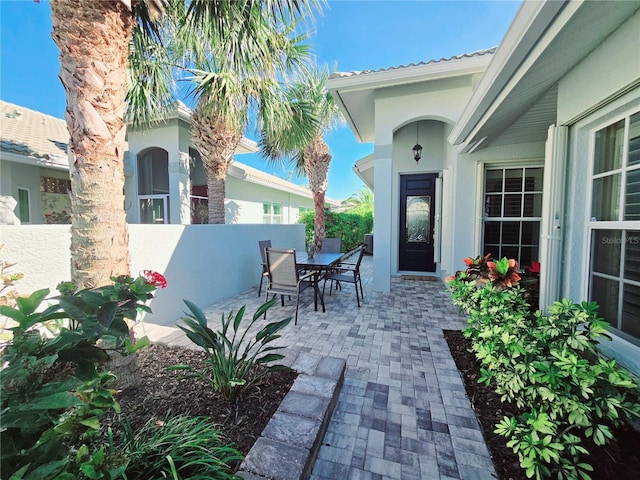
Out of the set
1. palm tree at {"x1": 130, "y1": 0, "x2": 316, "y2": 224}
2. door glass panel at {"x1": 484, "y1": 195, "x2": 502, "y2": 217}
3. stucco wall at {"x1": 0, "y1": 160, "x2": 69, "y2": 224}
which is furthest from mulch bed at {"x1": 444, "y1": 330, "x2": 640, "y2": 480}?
stucco wall at {"x1": 0, "y1": 160, "x2": 69, "y2": 224}

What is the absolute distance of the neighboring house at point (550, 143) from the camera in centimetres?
194

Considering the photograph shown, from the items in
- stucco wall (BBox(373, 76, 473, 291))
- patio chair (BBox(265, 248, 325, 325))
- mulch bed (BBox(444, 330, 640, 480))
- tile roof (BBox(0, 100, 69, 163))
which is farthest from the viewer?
tile roof (BBox(0, 100, 69, 163))

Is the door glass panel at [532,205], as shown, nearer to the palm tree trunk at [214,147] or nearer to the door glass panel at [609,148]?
the door glass panel at [609,148]

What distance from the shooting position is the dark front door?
23.8ft

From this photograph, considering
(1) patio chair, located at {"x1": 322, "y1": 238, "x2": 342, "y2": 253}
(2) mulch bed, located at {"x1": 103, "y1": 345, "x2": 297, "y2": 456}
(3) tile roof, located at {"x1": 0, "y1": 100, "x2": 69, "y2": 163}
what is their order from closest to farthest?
(2) mulch bed, located at {"x1": 103, "y1": 345, "x2": 297, "y2": 456}, (3) tile roof, located at {"x1": 0, "y1": 100, "x2": 69, "y2": 163}, (1) patio chair, located at {"x1": 322, "y1": 238, "x2": 342, "y2": 253}

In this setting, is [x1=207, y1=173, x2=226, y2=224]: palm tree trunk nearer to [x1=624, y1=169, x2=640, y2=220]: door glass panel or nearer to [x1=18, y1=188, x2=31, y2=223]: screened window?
[x1=18, y1=188, x2=31, y2=223]: screened window

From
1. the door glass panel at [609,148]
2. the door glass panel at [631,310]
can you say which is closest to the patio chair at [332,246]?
the door glass panel at [609,148]

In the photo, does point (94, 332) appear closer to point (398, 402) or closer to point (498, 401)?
point (398, 402)

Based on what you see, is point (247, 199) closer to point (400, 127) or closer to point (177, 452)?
point (400, 127)

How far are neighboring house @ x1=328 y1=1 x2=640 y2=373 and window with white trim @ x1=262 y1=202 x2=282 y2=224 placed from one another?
813 centimetres

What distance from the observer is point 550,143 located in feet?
9.24

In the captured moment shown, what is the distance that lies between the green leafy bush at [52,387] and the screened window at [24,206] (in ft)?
26.9

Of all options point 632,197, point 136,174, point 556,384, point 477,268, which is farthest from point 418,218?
point 136,174

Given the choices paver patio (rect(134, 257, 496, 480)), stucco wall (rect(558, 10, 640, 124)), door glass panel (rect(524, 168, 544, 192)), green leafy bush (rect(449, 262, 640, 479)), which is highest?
stucco wall (rect(558, 10, 640, 124))
